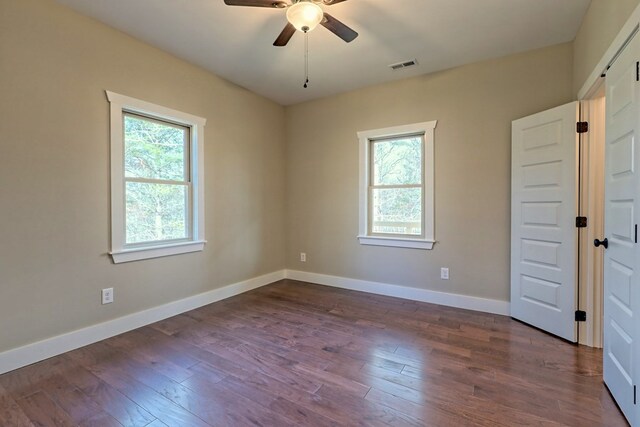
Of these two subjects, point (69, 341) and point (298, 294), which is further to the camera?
point (298, 294)

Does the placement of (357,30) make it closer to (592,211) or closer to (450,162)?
(450,162)

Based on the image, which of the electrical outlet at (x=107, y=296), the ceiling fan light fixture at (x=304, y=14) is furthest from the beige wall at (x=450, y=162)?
the electrical outlet at (x=107, y=296)

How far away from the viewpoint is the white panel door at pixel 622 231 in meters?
1.57

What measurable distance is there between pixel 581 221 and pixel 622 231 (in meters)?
0.90

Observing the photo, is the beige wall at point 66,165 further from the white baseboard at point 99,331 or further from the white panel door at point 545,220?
the white panel door at point 545,220

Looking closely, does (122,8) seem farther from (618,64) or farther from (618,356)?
(618,356)

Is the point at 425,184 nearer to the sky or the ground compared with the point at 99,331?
nearer to the sky

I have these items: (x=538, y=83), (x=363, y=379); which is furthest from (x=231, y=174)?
(x=538, y=83)

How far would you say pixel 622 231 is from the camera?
1.70 metres

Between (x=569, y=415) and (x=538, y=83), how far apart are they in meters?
2.86

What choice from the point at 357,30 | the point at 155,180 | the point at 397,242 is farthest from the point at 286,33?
the point at 397,242

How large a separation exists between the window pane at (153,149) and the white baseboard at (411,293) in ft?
7.46

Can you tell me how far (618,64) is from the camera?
1.81m

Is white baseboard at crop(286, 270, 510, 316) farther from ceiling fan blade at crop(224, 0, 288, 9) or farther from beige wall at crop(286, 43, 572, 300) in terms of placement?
ceiling fan blade at crop(224, 0, 288, 9)
